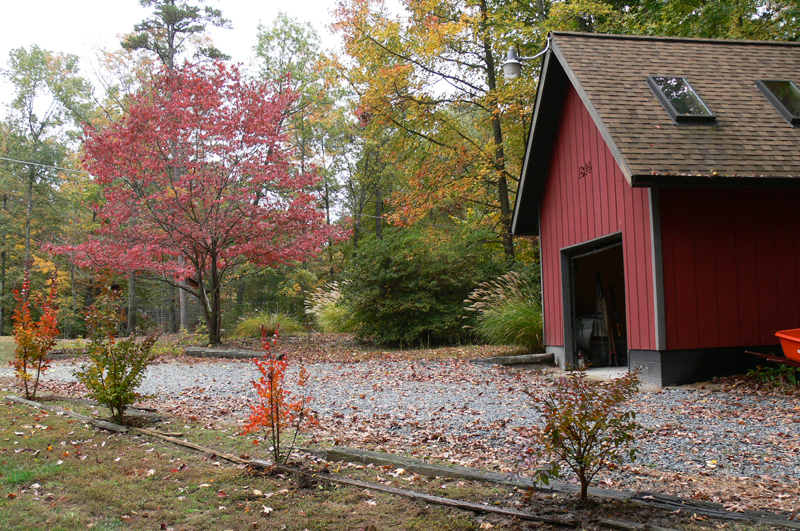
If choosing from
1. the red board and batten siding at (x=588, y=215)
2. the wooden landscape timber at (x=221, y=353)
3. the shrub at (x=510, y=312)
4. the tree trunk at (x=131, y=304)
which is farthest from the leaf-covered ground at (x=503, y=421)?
the tree trunk at (x=131, y=304)

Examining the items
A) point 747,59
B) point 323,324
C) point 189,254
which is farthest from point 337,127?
point 747,59

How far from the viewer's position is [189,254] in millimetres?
12406

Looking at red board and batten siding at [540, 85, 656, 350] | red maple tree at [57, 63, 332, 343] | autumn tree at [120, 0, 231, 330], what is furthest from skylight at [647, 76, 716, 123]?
autumn tree at [120, 0, 231, 330]

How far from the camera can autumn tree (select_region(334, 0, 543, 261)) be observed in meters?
13.8

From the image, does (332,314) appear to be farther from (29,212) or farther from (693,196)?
(29,212)

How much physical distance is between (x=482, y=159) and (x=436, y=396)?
870cm

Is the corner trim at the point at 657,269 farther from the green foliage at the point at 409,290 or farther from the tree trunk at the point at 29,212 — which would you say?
the tree trunk at the point at 29,212

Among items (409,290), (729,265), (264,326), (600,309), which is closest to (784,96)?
(729,265)

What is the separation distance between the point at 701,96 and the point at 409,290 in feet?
22.6

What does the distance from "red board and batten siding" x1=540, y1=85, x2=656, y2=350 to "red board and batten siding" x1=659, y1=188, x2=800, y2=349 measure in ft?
0.97

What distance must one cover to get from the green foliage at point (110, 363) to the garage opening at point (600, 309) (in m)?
6.57

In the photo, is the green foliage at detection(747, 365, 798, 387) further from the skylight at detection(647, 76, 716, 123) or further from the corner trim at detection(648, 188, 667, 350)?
the skylight at detection(647, 76, 716, 123)

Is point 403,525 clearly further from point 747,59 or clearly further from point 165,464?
point 747,59

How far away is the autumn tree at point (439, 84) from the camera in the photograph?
13.8 metres
